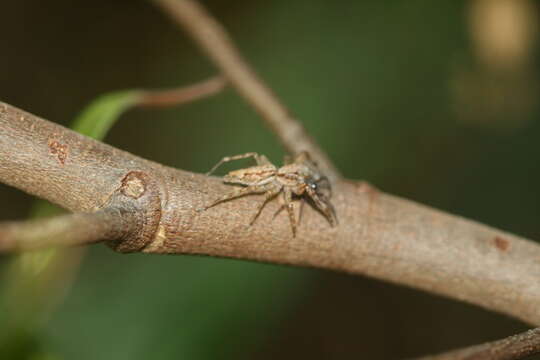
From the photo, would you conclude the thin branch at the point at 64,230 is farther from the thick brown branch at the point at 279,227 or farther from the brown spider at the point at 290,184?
the brown spider at the point at 290,184

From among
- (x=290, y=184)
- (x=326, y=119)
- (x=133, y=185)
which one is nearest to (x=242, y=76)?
(x=290, y=184)

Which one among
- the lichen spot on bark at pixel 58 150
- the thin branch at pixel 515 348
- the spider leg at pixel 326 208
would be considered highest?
the lichen spot on bark at pixel 58 150

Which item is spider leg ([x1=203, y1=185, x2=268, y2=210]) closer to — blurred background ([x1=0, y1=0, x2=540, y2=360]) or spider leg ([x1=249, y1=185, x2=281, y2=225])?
spider leg ([x1=249, y1=185, x2=281, y2=225])

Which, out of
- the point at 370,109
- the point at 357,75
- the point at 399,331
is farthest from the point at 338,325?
the point at 357,75

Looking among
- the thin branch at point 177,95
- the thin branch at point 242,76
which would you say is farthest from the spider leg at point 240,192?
the thin branch at point 177,95

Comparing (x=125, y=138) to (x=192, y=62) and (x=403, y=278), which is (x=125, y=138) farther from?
(x=403, y=278)
